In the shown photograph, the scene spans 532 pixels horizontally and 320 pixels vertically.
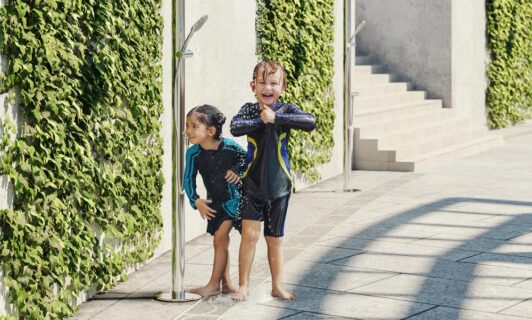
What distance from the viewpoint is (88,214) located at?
635 centimetres

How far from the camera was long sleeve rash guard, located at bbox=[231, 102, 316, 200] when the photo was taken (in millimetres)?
6164

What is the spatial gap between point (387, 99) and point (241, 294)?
9.41 metres

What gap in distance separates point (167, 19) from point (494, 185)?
5194 mm

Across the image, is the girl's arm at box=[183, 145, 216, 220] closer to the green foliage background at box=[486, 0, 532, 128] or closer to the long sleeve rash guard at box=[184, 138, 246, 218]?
the long sleeve rash guard at box=[184, 138, 246, 218]

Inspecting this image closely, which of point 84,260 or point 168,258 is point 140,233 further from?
point 84,260

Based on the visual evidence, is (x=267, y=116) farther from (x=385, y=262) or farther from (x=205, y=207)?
(x=385, y=262)

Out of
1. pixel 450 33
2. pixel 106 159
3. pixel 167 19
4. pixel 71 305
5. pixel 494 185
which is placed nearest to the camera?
pixel 71 305

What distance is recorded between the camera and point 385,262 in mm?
7504

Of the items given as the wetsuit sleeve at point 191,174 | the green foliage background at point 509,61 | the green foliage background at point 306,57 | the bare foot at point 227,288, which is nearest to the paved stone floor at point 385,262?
the bare foot at point 227,288

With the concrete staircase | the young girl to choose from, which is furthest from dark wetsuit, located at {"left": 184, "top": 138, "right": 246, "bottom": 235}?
the concrete staircase

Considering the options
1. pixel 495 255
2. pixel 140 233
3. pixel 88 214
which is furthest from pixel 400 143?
pixel 88 214

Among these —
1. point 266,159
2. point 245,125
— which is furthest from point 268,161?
point 245,125

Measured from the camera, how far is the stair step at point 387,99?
569 inches

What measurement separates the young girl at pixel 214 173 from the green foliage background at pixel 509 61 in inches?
498
